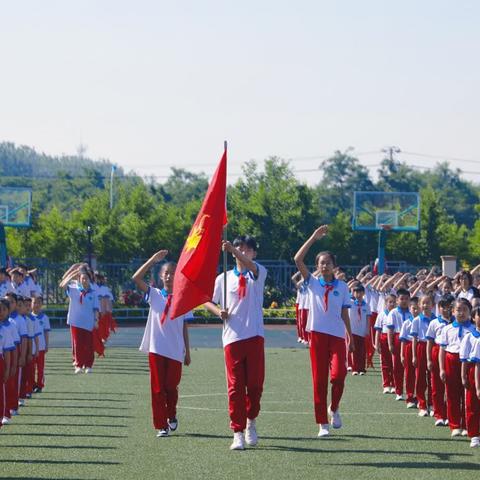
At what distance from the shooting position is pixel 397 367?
62.4 feet

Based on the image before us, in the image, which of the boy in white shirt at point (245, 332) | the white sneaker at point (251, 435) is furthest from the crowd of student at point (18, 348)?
the white sneaker at point (251, 435)

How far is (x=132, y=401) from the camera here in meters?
18.4

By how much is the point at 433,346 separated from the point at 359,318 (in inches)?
313

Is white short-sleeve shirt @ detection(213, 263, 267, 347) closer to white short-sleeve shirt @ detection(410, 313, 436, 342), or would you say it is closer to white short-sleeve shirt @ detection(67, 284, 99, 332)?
white short-sleeve shirt @ detection(410, 313, 436, 342)

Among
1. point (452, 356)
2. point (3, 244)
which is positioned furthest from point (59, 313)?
point (452, 356)

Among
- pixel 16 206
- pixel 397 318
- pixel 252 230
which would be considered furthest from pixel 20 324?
pixel 252 230

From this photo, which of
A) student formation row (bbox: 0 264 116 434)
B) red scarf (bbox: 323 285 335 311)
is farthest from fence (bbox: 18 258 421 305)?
red scarf (bbox: 323 285 335 311)

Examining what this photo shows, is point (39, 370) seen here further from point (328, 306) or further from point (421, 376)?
point (328, 306)

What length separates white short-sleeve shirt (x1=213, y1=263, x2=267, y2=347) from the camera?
13.2 m

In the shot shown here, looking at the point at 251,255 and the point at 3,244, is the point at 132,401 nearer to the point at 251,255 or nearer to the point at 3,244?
the point at 251,255

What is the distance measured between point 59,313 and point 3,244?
820 cm

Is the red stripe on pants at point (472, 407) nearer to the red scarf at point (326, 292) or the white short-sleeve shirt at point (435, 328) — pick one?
the white short-sleeve shirt at point (435, 328)

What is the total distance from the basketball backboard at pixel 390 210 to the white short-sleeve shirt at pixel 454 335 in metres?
32.0

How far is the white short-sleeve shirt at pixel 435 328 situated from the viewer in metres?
14.6
